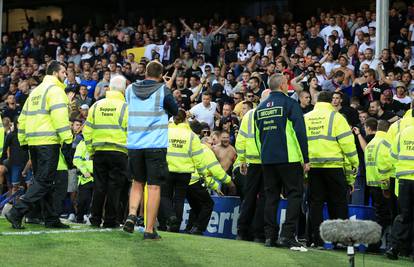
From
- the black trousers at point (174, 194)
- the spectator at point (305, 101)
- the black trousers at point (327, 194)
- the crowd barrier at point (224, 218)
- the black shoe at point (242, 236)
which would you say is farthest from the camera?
the spectator at point (305, 101)

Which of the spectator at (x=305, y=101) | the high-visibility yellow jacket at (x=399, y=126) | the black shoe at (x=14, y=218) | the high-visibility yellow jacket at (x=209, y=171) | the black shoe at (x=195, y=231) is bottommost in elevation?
the black shoe at (x=195, y=231)

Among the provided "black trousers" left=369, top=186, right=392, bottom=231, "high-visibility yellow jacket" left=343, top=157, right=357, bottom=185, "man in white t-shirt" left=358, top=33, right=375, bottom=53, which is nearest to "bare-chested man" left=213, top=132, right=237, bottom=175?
"black trousers" left=369, top=186, right=392, bottom=231

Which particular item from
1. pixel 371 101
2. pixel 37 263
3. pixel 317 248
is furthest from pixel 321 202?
pixel 371 101

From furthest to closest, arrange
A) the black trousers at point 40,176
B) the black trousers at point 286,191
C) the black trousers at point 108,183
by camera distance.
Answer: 1. the black trousers at point 108,183
2. the black trousers at point 40,176
3. the black trousers at point 286,191

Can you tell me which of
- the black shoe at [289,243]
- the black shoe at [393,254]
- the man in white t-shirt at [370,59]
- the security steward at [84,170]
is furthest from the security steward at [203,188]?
the man in white t-shirt at [370,59]

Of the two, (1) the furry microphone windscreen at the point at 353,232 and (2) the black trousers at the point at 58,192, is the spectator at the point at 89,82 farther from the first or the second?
(1) the furry microphone windscreen at the point at 353,232

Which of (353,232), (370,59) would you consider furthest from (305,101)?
(353,232)

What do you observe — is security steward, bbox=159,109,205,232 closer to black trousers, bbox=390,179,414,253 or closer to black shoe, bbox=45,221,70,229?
black shoe, bbox=45,221,70,229

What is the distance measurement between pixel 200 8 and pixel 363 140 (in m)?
20.3

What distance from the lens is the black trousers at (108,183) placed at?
1270 centimetres

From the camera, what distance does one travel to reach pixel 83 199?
1597 centimetres

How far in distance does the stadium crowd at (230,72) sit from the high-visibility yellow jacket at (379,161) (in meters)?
0.25

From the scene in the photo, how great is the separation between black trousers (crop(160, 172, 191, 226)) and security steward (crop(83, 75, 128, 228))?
168 cm

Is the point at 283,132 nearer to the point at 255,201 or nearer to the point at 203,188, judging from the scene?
the point at 255,201
